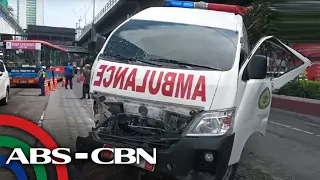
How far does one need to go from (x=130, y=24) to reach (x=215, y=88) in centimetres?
200

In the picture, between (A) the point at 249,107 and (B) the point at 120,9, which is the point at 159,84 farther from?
(B) the point at 120,9

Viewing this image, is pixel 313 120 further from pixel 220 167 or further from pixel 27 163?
pixel 27 163

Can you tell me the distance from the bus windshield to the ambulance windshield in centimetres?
1937

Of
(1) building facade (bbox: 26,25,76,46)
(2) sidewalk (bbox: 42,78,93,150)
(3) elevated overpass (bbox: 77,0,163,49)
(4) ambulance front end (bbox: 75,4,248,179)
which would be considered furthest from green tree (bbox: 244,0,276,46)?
(1) building facade (bbox: 26,25,76,46)

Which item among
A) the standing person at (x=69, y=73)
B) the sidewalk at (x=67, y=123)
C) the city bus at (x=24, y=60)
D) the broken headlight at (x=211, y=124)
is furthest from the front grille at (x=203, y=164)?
the city bus at (x=24, y=60)

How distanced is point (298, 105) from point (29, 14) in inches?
3271

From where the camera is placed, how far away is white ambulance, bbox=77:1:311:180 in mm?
4191

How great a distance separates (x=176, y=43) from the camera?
5.20m

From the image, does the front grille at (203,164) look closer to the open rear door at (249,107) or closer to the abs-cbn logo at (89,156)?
the open rear door at (249,107)

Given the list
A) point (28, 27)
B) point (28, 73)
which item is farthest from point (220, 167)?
point (28, 27)

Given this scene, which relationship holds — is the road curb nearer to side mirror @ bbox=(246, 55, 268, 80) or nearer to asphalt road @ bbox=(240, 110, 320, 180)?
asphalt road @ bbox=(240, 110, 320, 180)

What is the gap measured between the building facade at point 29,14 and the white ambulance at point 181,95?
76.6 metres

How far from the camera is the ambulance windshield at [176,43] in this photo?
4906mm

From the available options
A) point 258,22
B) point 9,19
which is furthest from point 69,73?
point 9,19
